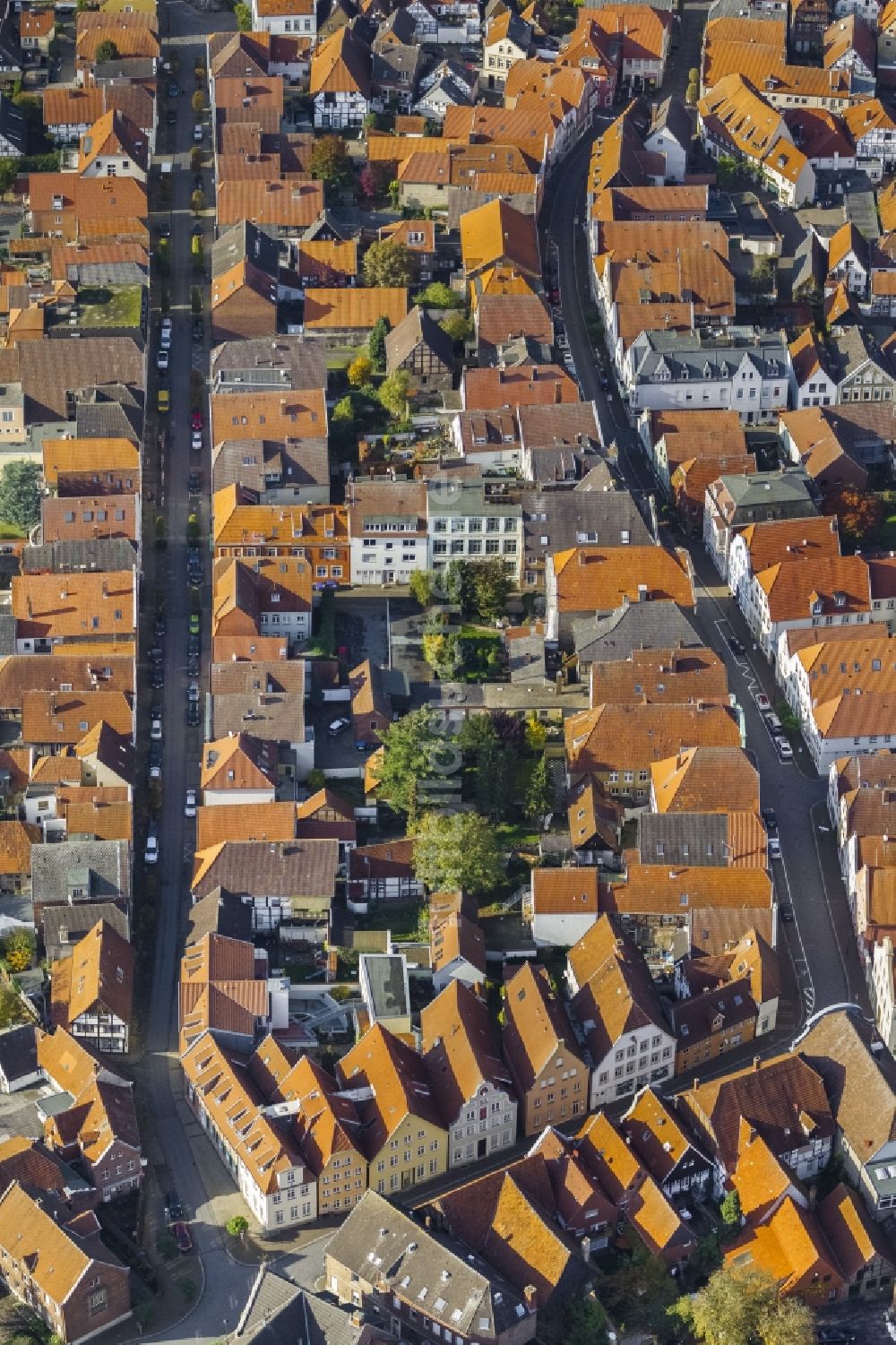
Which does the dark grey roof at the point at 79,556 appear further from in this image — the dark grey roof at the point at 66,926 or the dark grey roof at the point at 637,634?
the dark grey roof at the point at 66,926

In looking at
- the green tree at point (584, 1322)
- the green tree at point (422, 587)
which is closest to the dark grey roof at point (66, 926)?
the green tree at point (584, 1322)

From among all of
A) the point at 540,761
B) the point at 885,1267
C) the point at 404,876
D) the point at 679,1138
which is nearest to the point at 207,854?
the point at 404,876

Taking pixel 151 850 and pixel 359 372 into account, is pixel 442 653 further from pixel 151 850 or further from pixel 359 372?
pixel 359 372

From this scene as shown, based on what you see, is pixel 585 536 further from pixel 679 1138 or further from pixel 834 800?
pixel 679 1138

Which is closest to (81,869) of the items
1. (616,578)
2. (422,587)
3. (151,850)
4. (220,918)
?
(151,850)

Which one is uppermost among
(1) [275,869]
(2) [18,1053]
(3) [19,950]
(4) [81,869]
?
(4) [81,869]

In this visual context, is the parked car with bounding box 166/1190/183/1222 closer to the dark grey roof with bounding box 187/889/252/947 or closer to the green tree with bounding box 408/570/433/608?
the dark grey roof with bounding box 187/889/252/947
